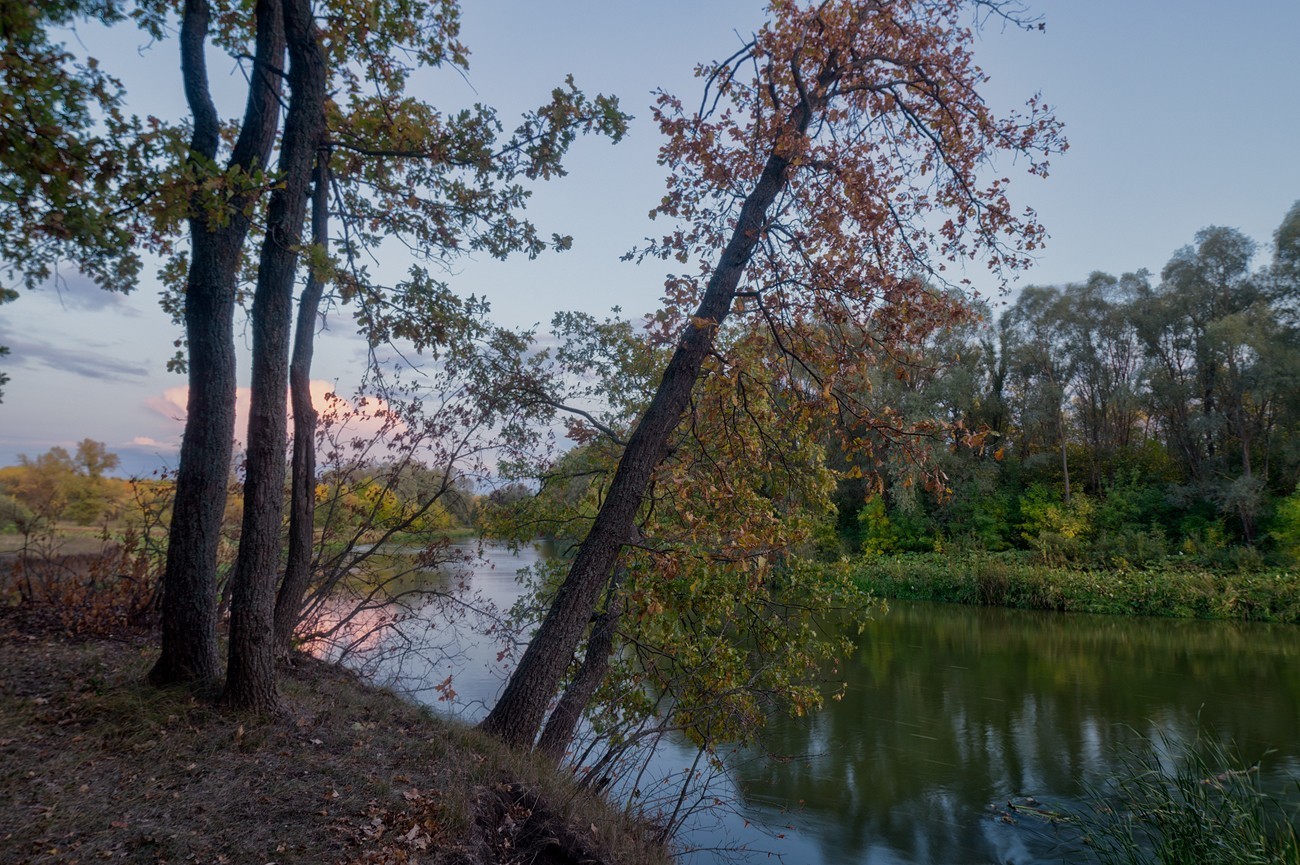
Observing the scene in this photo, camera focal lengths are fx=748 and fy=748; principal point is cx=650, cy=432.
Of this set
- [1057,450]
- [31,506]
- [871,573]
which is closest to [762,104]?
[31,506]

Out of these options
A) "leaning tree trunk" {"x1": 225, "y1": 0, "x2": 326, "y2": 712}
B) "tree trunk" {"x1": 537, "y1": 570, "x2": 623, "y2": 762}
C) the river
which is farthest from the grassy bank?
"leaning tree trunk" {"x1": 225, "y1": 0, "x2": 326, "y2": 712}

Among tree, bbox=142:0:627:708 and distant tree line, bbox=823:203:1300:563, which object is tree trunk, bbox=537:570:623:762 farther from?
distant tree line, bbox=823:203:1300:563

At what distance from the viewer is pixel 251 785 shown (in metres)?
3.88

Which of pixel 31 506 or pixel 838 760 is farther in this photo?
pixel 838 760

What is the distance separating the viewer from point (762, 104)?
640 centimetres

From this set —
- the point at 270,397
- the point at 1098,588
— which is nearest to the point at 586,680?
the point at 270,397

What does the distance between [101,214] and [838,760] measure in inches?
400

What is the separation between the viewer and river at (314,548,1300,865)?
8.07m

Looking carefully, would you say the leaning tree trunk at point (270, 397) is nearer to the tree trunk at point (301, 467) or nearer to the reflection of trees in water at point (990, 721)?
the tree trunk at point (301, 467)

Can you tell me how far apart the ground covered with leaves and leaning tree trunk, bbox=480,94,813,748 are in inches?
17.6

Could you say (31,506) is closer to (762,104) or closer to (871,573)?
(762,104)

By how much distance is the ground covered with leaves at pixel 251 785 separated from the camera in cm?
333

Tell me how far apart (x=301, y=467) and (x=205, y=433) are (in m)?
1.79

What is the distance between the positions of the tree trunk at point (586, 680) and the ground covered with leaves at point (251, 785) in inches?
33.6
